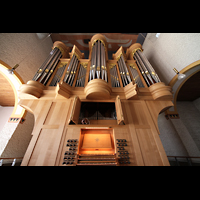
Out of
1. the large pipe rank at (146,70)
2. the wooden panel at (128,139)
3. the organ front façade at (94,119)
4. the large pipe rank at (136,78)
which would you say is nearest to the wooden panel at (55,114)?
the organ front façade at (94,119)

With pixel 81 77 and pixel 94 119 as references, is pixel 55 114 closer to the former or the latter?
pixel 94 119

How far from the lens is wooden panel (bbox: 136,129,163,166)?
2492mm

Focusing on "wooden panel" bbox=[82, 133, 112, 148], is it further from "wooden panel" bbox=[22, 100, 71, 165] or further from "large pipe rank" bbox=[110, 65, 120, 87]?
"large pipe rank" bbox=[110, 65, 120, 87]

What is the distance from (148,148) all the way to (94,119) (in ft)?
5.92

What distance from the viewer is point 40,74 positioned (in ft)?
13.3

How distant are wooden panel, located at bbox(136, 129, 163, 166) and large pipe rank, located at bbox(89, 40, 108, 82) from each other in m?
2.17

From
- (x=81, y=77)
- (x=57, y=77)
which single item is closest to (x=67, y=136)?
(x=81, y=77)

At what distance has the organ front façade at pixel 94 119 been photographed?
2541 mm

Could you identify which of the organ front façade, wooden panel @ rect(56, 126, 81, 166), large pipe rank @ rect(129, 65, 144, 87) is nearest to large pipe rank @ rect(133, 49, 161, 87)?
the organ front façade

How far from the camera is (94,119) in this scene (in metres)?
3.54

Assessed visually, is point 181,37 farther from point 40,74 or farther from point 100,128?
point 40,74

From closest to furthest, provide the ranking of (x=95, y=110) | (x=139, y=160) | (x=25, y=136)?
(x=139, y=160)
(x=95, y=110)
(x=25, y=136)
